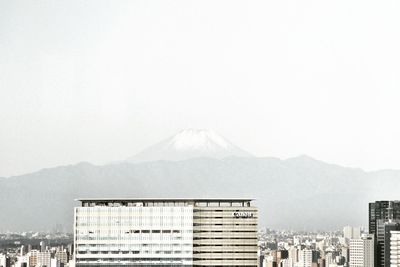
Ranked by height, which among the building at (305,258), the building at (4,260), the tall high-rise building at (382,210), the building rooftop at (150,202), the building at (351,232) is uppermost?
the building rooftop at (150,202)

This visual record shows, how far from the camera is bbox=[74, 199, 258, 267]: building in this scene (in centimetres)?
1288

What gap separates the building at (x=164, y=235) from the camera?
1288 centimetres

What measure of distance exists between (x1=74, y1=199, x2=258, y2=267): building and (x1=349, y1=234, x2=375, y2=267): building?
6688mm

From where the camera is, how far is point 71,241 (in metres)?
13.2

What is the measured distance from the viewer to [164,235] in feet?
42.2

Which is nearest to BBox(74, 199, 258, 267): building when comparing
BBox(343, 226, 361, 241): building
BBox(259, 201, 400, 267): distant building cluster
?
BBox(259, 201, 400, 267): distant building cluster

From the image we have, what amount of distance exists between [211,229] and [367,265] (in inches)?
284

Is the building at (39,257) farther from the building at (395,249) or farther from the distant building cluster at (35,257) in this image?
the building at (395,249)

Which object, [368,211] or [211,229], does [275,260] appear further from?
[211,229]

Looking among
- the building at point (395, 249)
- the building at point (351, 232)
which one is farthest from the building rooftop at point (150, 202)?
the building at point (351, 232)

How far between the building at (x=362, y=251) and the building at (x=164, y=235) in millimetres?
6688

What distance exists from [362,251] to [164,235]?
7808mm

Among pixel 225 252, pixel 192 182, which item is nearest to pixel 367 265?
pixel 192 182

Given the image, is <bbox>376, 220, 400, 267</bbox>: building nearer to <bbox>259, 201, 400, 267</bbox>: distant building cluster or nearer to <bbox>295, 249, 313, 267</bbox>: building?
<bbox>259, 201, 400, 267</bbox>: distant building cluster
